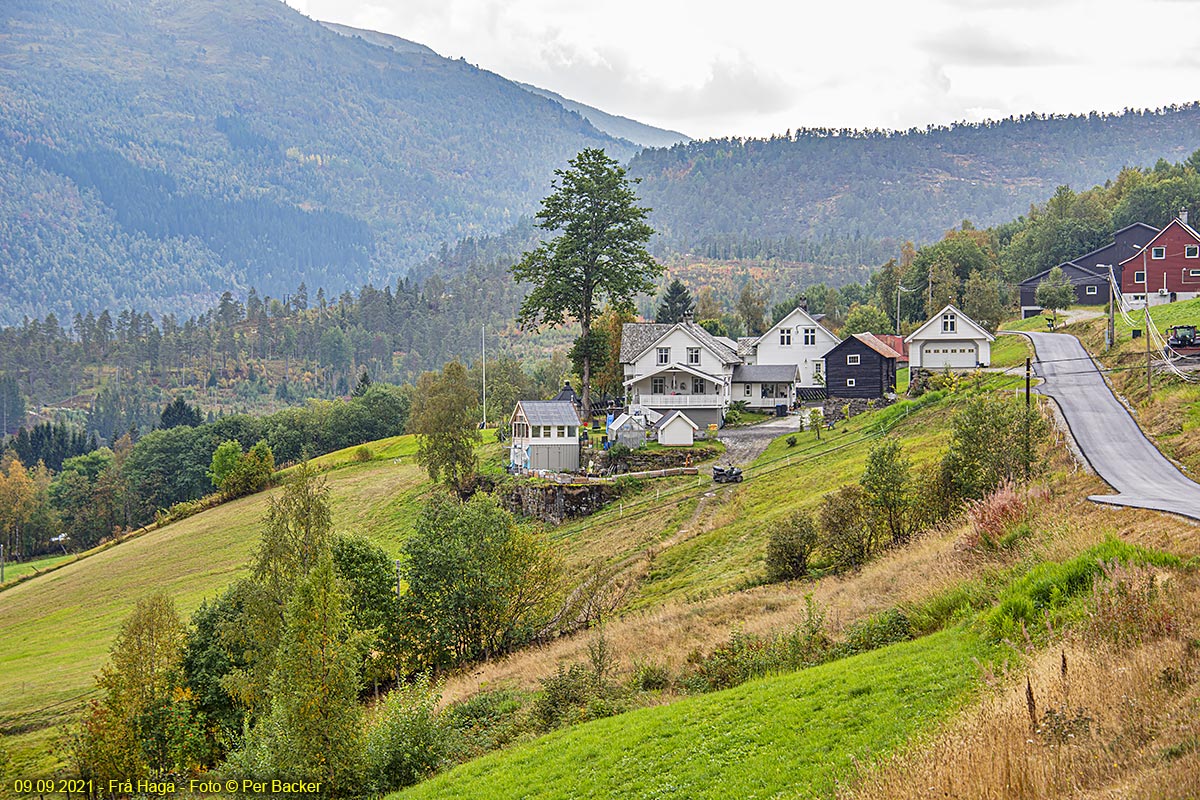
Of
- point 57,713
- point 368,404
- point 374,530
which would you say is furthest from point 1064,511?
point 368,404

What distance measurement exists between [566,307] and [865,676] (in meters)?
56.0

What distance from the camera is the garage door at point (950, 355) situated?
59.5 metres

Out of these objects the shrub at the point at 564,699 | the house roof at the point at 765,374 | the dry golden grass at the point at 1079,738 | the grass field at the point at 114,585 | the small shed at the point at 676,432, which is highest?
the house roof at the point at 765,374

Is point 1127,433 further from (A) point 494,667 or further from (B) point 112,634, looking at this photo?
(B) point 112,634

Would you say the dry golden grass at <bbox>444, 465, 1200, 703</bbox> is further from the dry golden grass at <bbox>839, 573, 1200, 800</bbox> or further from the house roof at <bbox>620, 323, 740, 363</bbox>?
the house roof at <bbox>620, 323, 740, 363</bbox>

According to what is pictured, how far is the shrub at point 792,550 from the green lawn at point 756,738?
419 inches

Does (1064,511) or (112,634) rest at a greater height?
(1064,511)

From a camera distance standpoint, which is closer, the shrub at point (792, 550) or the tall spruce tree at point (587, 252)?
the shrub at point (792, 550)

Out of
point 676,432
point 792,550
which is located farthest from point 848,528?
point 676,432

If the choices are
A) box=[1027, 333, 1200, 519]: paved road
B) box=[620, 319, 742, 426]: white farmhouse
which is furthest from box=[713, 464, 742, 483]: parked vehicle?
box=[620, 319, 742, 426]: white farmhouse

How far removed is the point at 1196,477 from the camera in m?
23.6

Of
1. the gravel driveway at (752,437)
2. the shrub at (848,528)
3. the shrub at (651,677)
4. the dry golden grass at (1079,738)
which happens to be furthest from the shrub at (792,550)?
the gravel driveway at (752,437)

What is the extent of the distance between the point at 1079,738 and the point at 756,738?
5.99 meters

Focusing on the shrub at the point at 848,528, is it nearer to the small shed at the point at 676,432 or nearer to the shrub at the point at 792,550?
the shrub at the point at 792,550
